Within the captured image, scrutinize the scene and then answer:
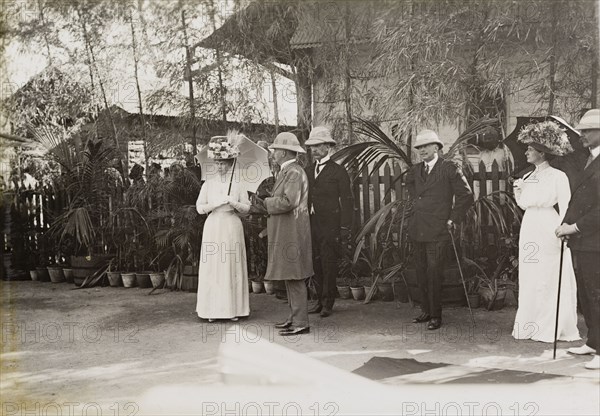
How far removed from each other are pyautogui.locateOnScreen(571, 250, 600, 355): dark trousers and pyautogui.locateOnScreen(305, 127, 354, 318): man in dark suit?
236 cm

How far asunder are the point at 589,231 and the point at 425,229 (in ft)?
5.38

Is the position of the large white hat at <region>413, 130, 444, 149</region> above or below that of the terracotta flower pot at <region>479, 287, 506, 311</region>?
above

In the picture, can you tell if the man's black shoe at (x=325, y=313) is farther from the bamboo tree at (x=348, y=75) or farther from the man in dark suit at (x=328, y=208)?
the bamboo tree at (x=348, y=75)

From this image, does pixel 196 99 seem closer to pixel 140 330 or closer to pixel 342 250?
pixel 342 250

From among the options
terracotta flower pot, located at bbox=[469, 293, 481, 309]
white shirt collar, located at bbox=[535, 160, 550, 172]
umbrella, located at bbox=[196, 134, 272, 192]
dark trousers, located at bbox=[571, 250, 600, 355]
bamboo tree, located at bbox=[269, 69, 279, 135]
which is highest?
bamboo tree, located at bbox=[269, 69, 279, 135]

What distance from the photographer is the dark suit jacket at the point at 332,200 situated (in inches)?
257

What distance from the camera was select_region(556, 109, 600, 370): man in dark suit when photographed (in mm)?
4543

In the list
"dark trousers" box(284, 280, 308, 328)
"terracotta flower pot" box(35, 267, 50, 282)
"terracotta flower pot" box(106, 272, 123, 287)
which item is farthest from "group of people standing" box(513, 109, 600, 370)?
"terracotta flower pot" box(35, 267, 50, 282)

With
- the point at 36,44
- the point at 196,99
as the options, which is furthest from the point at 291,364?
the point at 36,44

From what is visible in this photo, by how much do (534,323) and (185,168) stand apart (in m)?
4.71

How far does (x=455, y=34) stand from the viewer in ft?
23.2

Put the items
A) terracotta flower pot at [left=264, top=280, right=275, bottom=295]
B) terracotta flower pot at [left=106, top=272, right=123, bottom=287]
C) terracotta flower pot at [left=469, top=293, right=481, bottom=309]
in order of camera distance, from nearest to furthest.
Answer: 1. terracotta flower pot at [left=469, top=293, right=481, bottom=309]
2. terracotta flower pot at [left=264, top=280, right=275, bottom=295]
3. terracotta flower pot at [left=106, top=272, right=123, bottom=287]

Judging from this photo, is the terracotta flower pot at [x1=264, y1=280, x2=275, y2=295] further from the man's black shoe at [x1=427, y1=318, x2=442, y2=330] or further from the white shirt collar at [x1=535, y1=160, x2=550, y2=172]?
the white shirt collar at [x1=535, y1=160, x2=550, y2=172]

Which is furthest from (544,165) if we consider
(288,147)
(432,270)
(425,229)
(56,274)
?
(56,274)
